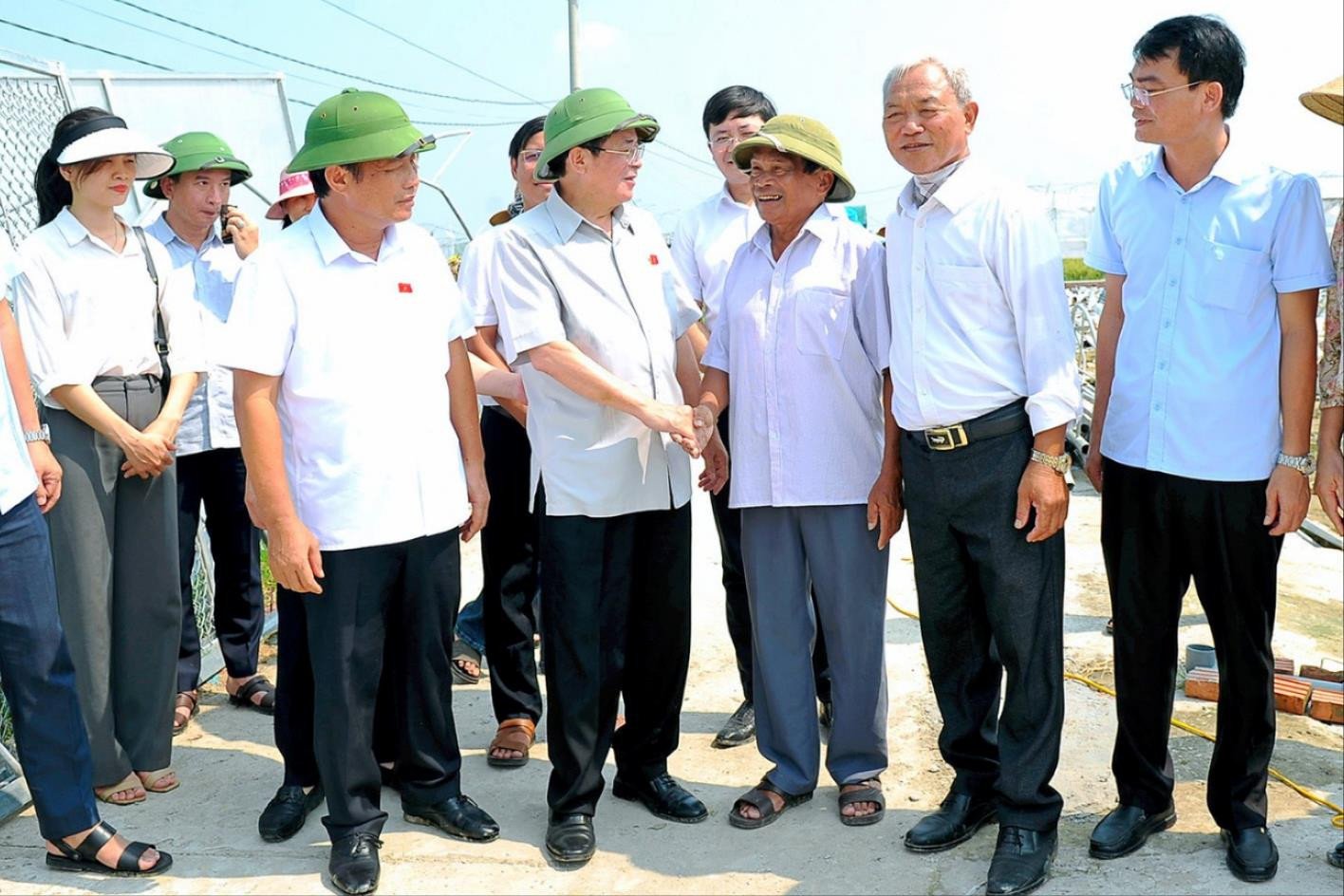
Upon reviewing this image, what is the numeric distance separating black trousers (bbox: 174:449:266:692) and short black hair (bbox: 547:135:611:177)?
6.20ft

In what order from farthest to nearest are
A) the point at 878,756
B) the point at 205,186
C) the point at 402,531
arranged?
the point at 205,186, the point at 878,756, the point at 402,531

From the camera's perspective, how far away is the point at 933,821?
3492 mm

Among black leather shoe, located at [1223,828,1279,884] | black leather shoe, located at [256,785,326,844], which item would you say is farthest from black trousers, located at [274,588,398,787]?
black leather shoe, located at [1223,828,1279,884]

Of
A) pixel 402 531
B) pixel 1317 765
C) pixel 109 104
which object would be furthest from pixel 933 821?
pixel 109 104

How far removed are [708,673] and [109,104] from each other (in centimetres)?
367

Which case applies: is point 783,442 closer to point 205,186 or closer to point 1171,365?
point 1171,365

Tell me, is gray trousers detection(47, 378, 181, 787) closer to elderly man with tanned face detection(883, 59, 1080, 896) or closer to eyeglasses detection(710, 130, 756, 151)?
eyeglasses detection(710, 130, 756, 151)

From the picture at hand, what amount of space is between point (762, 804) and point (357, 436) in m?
1.58

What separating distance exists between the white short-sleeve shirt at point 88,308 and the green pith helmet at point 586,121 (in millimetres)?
1442

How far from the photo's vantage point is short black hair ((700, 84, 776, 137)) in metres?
4.39

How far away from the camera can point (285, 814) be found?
3713 mm

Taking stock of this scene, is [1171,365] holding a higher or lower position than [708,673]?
higher

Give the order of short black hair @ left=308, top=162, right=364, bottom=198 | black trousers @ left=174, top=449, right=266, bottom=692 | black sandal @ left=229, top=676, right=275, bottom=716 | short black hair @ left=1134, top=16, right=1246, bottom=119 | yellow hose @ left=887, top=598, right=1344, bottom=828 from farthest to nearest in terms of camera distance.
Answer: black sandal @ left=229, top=676, right=275, bottom=716
black trousers @ left=174, top=449, right=266, bottom=692
yellow hose @ left=887, top=598, right=1344, bottom=828
short black hair @ left=308, top=162, right=364, bottom=198
short black hair @ left=1134, top=16, right=1246, bottom=119

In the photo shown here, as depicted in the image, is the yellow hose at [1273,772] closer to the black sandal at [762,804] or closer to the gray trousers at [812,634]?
the gray trousers at [812,634]
